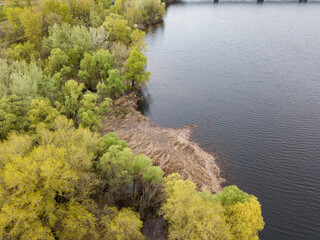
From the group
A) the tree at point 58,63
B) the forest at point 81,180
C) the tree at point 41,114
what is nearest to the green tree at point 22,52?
the forest at point 81,180

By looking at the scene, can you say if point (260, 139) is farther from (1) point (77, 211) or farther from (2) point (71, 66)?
(2) point (71, 66)

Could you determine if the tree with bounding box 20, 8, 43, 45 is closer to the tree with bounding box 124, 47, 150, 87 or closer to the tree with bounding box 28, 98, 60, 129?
the tree with bounding box 124, 47, 150, 87

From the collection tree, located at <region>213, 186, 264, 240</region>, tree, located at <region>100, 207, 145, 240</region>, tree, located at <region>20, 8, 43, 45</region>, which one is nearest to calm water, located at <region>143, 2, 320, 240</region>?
tree, located at <region>213, 186, 264, 240</region>

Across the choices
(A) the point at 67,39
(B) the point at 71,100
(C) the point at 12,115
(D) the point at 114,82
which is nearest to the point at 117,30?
(A) the point at 67,39

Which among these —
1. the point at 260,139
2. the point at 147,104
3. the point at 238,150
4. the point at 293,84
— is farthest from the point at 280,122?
the point at 147,104

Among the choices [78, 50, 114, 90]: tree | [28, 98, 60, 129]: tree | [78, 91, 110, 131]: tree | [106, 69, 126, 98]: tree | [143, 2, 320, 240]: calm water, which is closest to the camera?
[28, 98, 60, 129]: tree

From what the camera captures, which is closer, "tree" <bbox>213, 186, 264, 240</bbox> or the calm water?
"tree" <bbox>213, 186, 264, 240</bbox>

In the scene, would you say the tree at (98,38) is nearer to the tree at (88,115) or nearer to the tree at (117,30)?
the tree at (117,30)
